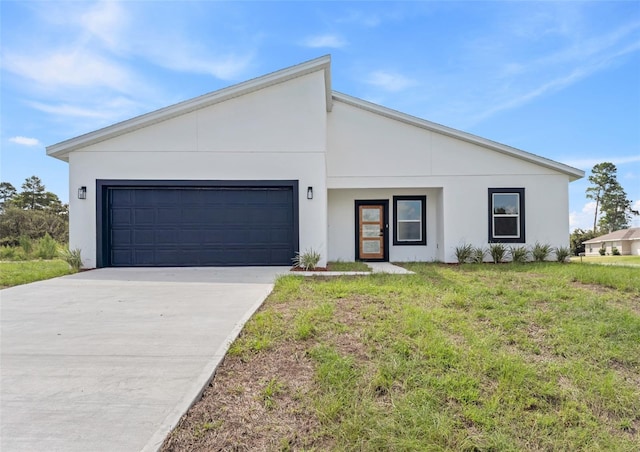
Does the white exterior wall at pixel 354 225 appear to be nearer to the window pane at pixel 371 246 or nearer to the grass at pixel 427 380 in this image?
the window pane at pixel 371 246

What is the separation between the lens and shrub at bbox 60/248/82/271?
9.31 meters

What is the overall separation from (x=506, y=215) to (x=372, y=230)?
14.3ft

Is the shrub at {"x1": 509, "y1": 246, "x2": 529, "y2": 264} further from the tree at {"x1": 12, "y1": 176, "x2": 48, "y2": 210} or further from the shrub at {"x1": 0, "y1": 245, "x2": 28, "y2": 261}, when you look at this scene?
the tree at {"x1": 12, "y1": 176, "x2": 48, "y2": 210}

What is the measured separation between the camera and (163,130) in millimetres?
9727

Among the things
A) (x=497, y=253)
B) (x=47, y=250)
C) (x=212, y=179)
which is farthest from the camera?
(x=47, y=250)

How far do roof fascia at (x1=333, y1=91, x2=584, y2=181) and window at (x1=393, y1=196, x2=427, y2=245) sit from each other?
232 centimetres

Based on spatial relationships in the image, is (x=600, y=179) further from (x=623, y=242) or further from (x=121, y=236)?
(x=121, y=236)

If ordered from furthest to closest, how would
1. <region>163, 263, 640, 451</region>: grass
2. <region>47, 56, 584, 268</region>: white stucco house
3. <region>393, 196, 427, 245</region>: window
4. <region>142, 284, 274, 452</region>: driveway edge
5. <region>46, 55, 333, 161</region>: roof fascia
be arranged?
<region>393, 196, 427, 245</region>: window, <region>47, 56, 584, 268</region>: white stucco house, <region>46, 55, 333, 161</region>: roof fascia, <region>163, 263, 640, 451</region>: grass, <region>142, 284, 274, 452</region>: driveway edge

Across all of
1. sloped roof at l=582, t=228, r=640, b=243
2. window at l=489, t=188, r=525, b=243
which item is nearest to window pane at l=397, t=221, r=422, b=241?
window at l=489, t=188, r=525, b=243

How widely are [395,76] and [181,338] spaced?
11834mm

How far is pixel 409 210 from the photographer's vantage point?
1197cm

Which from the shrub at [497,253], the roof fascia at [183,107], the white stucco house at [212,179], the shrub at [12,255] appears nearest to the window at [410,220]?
the shrub at [497,253]

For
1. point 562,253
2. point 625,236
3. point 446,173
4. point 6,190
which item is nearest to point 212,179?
point 446,173

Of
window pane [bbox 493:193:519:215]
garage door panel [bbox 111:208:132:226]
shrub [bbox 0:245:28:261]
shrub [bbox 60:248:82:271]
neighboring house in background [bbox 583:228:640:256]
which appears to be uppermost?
window pane [bbox 493:193:519:215]
